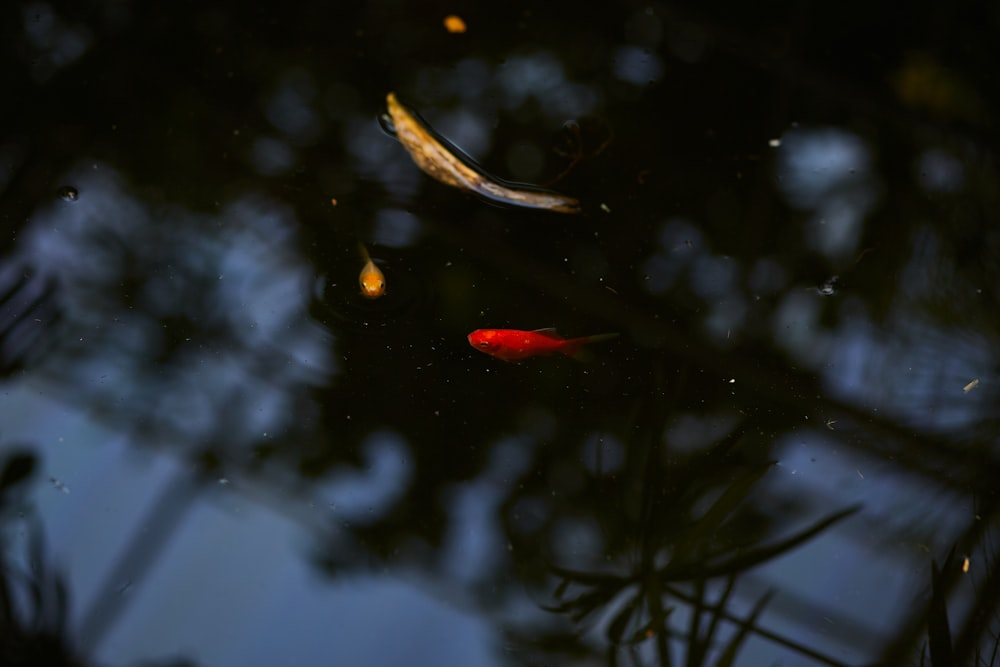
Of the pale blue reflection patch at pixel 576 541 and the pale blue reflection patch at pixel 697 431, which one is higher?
the pale blue reflection patch at pixel 697 431

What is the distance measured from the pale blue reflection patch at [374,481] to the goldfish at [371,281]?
0.92 feet

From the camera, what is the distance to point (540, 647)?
1.39 meters

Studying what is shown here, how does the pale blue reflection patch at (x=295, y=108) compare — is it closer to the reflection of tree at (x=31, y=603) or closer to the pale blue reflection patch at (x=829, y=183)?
the reflection of tree at (x=31, y=603)

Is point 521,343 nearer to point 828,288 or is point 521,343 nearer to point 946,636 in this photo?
point 828,288

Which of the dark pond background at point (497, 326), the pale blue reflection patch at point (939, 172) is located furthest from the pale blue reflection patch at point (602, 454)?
the pale blue reflection patch at point (939, 172)

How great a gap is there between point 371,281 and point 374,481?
0.39m

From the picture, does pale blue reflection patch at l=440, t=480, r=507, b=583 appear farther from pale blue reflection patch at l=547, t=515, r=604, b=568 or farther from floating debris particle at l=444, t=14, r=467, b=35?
floating debris particle at l=444, t=14, r=467, b=35

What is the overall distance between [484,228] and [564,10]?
77cm

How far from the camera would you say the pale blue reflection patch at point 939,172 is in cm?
191

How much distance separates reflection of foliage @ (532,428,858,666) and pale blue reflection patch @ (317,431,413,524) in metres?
0.33

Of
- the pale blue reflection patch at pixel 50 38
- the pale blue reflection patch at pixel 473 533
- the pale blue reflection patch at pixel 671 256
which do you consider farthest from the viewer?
the pale blue reflection patch at pixel 50 38

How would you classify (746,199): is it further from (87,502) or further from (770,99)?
(87,502)

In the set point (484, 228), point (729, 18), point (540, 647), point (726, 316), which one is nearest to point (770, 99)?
point (729, 18)

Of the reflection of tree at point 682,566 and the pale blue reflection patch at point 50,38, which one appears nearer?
the reflection of tree at point 682,566
